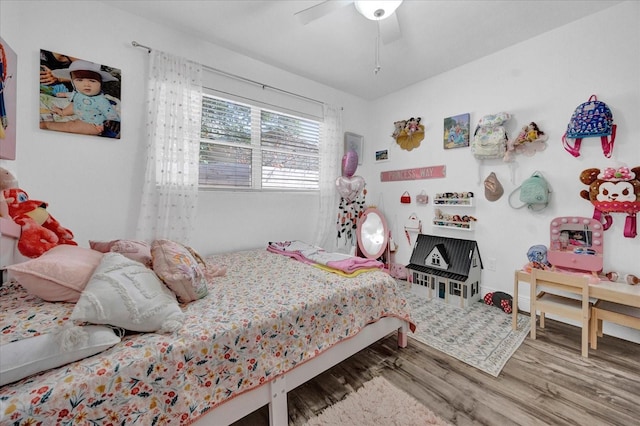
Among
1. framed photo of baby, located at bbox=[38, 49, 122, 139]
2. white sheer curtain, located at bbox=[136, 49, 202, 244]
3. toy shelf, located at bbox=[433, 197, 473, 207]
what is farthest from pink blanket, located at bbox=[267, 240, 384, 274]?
framed photo of baby, located at bbox=[38, 49, 122, 139]

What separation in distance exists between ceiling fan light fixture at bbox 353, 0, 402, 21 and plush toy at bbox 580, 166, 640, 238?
208cm

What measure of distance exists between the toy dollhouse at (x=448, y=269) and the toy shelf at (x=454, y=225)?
0.48 feet

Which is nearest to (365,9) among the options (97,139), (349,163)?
(349,163)

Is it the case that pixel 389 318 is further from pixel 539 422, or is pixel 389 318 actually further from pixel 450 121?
pixel 450 121

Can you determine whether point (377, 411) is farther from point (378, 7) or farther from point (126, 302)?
point (378, 7)

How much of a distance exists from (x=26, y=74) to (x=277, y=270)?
226 cm

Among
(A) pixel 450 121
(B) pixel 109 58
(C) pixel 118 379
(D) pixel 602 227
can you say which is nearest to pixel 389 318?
(C) pixel 118 379

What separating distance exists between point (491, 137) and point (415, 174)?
38.8 inches

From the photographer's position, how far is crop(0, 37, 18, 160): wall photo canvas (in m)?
1.58

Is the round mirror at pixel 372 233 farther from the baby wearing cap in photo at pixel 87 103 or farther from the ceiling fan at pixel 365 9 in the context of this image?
the baby wearing cap in photo at pixel 87 103

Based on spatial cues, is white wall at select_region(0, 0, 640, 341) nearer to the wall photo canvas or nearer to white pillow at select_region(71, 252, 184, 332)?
the wall photo canvas

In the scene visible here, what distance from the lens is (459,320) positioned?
2.42 metres

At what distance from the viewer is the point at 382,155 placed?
392cm

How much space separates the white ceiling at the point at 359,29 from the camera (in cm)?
207
